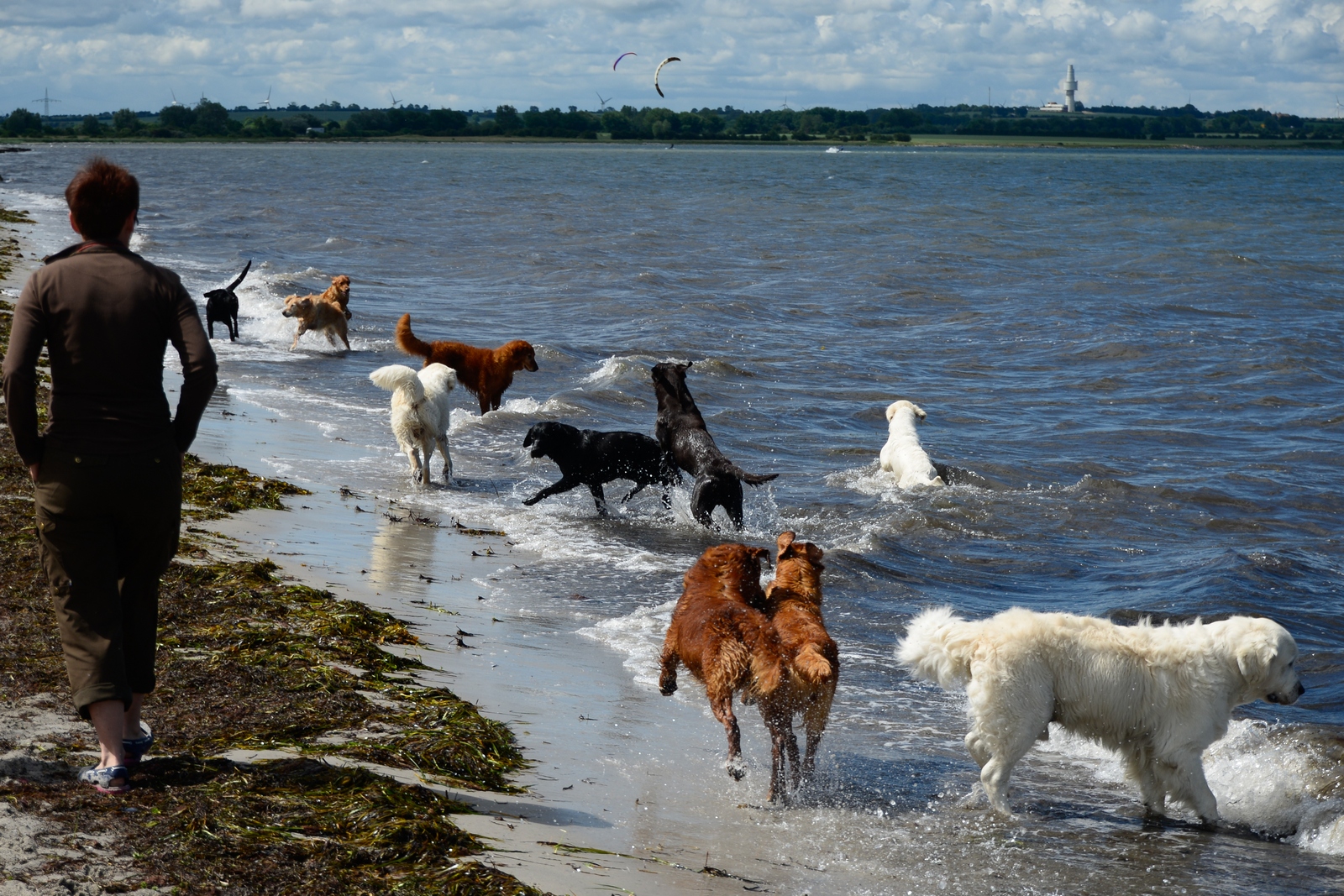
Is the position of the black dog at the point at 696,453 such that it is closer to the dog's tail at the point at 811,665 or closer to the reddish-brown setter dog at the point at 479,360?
the reddish-brown setter dog at the point at 479,360

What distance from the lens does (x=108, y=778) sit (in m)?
3.89

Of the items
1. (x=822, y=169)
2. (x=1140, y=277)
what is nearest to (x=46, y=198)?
(x=1140, y=277)

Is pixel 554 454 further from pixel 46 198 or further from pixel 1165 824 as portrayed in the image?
pixel 46 198

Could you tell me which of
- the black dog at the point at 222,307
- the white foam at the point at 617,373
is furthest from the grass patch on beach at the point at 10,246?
the white foam at the point at 617,373

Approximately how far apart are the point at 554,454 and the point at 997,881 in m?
6.59

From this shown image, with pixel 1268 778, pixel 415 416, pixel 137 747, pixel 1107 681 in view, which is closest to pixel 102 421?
pixel 137 747

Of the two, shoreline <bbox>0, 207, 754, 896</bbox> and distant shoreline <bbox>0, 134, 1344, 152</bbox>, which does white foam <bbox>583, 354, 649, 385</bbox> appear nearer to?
shoreline <bbox>0, 207, 754, 896</bbox>

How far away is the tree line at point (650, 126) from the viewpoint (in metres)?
160

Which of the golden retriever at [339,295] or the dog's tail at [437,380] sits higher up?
the golden retriever at [339,295]

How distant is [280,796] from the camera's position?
407 cm

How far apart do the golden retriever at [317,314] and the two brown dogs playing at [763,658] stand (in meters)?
13.9

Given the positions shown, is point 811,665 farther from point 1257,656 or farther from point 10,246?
point 10,246

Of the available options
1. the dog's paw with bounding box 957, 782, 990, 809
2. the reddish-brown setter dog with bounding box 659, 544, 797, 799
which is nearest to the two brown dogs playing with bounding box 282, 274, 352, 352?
the reddish-brown setter dog with bounding box 659, 544, 797, 799

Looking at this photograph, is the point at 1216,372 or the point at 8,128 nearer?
the point at 1216,372
